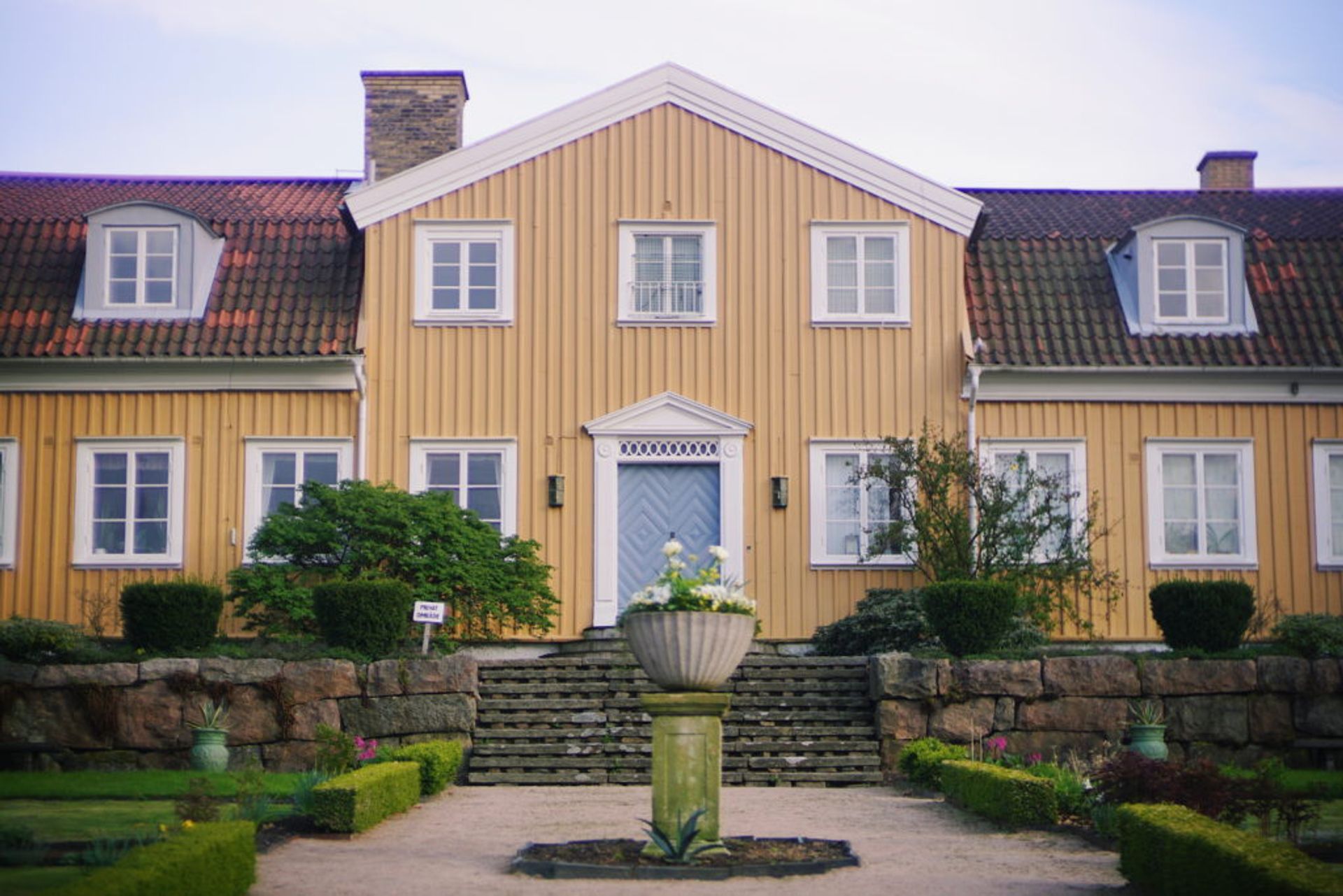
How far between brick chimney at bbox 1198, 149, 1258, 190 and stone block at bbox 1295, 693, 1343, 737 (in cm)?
1446

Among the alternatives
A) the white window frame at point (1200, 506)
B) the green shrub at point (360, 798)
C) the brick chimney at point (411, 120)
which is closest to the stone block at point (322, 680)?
the green shrub at point (360, 798)

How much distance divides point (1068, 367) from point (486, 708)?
840 centimetres

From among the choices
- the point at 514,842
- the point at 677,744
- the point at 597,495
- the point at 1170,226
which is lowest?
the point at 514,842

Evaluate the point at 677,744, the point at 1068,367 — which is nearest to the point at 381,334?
the point at 1068,367

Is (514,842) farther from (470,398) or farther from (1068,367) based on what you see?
(1068,367)

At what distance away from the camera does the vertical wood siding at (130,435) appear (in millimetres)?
20703

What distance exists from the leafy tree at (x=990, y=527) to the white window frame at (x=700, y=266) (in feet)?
9.53

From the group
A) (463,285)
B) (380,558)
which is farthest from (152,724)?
(463,285)

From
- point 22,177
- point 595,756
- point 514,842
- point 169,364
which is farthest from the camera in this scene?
point 22,177

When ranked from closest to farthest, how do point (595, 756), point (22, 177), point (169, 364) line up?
point (595, 756), point (169, 364), point (22, 177)

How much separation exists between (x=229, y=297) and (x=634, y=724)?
8153mm

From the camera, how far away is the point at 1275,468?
2142cm

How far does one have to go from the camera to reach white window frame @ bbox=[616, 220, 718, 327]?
2141cm

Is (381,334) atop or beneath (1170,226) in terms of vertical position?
beneath
